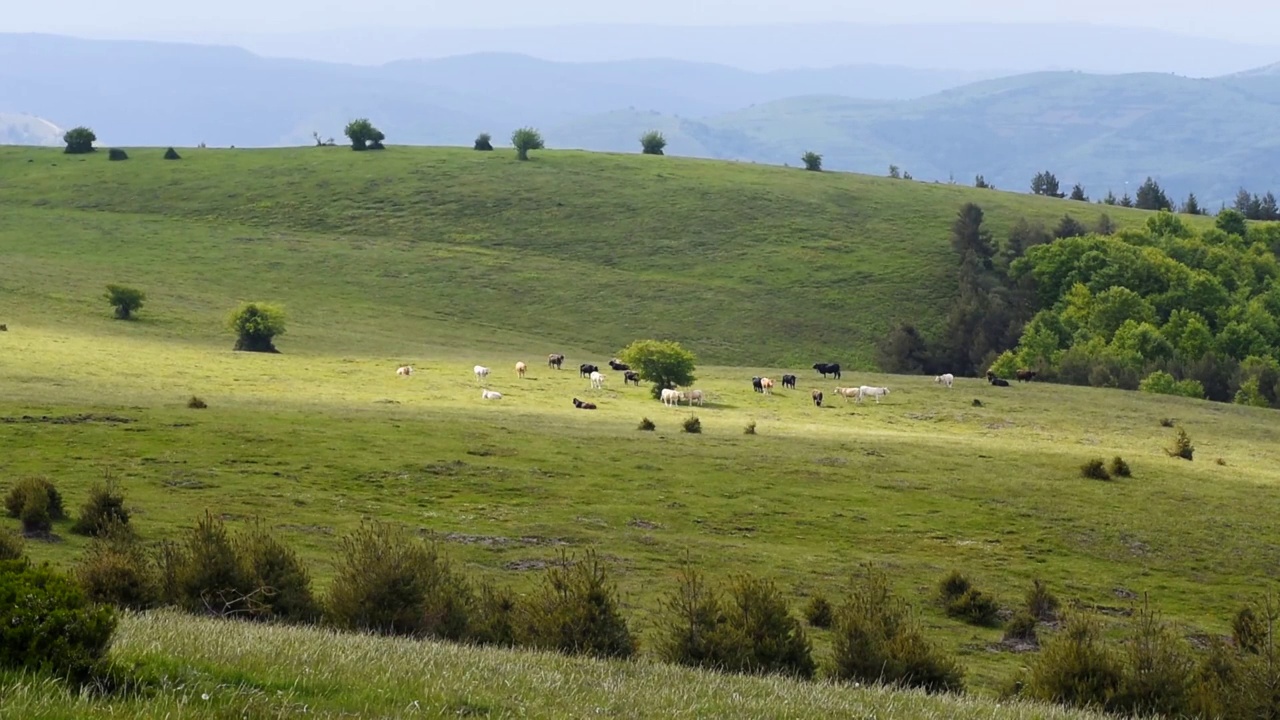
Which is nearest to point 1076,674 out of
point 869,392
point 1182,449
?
point 1182,449

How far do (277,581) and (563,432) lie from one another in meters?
26.5

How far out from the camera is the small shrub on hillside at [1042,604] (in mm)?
28938

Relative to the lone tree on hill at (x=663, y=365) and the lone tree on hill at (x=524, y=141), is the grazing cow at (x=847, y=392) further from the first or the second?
the lone tree on hill at (x=524, y=141)

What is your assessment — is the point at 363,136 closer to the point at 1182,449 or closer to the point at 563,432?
the point at 563,432

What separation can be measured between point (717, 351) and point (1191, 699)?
7763cm

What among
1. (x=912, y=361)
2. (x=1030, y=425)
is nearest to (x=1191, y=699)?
(x=1030, y=425)

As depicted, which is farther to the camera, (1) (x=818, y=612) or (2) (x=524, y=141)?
(2) (x=524, y=141)

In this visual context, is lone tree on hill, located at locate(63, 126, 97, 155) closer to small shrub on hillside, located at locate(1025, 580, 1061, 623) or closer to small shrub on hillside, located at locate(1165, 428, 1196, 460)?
small shrub on hillside, located at locate(1165, 428, 1196, 460)

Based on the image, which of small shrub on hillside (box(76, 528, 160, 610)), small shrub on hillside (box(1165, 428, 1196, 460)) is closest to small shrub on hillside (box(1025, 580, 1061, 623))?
small shrub on hillside (box(76, 528, 160, 610))

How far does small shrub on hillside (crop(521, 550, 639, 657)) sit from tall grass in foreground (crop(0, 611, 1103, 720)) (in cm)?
179

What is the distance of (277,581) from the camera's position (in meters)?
19.3

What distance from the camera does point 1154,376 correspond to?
3460 inches

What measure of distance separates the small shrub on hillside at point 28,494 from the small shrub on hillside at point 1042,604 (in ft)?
64.0

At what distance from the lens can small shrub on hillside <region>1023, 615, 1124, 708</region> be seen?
690 inches
